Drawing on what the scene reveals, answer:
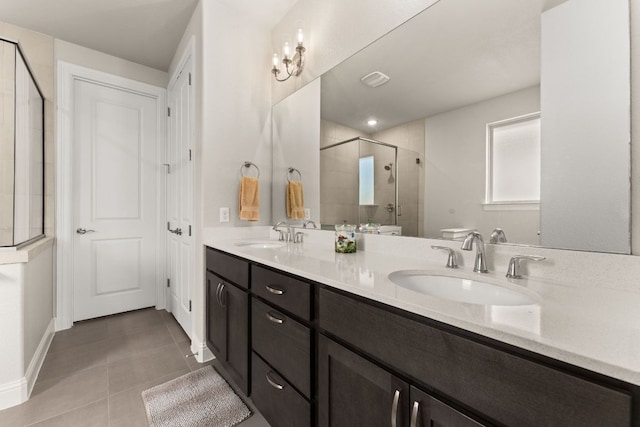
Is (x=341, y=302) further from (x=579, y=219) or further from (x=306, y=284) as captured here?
(x=579, y=219)

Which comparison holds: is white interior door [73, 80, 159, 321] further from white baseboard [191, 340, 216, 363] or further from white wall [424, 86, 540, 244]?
white wall [424, 86, 540, 244]

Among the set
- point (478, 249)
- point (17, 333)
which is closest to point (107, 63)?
point (17, 333)

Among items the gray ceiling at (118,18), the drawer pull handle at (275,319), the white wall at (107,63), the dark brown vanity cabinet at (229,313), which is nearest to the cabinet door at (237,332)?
the dark brown vanity cabinet at (229,313)

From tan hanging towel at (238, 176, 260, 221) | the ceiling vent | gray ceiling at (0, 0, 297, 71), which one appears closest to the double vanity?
tan hanging towel at (238, 176, 260, 221)

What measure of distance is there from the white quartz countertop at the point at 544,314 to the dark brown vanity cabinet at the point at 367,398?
190 mm

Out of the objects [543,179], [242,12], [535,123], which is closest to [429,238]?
[543,179]

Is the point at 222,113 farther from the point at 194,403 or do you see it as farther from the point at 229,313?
the point at 194,403

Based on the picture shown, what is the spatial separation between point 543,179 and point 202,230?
1.87 meters

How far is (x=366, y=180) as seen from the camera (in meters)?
1.57

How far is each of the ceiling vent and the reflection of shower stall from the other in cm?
30

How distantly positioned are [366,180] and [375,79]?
0.55 meters

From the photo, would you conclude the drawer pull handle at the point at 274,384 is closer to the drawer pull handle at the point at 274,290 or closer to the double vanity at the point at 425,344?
the double vanity at the point at 425,344

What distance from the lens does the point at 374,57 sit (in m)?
1.51

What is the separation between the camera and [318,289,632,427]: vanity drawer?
1.37 feet
